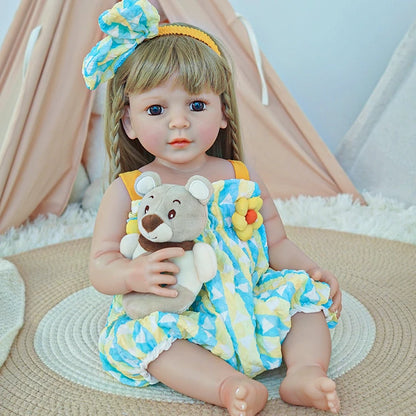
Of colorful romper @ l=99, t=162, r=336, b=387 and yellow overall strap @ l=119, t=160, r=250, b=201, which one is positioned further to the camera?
yellow overall strap @ l=119, t=160, r=250, b=201

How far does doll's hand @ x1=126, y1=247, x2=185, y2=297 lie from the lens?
80 centimetres

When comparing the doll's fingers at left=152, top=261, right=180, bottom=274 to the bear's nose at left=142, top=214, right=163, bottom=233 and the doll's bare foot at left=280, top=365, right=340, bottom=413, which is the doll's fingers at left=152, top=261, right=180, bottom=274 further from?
the doll's bare foot at left=280, top=365, right=340, bottom=413

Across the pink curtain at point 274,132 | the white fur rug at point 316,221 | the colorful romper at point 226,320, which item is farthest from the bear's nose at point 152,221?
the pink curtain at point 274,132

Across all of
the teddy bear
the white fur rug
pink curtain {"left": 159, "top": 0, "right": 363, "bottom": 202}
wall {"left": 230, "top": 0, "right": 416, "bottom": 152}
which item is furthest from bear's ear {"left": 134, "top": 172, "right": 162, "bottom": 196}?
wall {"left": 230, "top": 0, "right": 416, "bottom": 152}

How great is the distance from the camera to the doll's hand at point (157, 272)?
803mm

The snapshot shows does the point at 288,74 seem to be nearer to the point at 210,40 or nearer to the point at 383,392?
the point at 210,40

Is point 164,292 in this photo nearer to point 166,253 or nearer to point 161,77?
point 166,253

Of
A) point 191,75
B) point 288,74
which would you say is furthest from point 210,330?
point 288,74

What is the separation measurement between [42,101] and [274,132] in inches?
28.0

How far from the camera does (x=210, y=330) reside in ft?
2.73

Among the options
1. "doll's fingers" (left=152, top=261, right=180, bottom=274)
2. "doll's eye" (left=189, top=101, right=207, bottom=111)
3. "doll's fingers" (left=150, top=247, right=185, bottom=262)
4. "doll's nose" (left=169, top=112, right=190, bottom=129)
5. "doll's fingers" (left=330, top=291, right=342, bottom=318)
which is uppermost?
"doll's eye" (left=189, top=101, right=207, bottom=111)

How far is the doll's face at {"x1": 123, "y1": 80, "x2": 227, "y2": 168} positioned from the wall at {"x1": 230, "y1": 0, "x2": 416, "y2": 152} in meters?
1.44

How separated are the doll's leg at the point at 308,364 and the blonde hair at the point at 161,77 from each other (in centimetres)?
38

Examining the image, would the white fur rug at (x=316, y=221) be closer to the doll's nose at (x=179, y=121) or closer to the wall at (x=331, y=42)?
the wall at (x=331, y=42)
